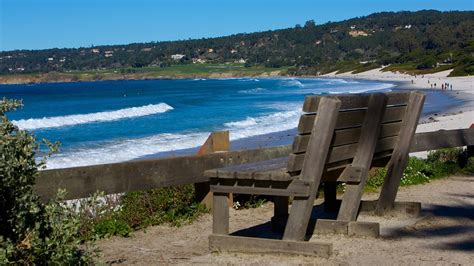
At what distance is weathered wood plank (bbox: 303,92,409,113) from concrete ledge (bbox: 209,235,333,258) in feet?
3.44

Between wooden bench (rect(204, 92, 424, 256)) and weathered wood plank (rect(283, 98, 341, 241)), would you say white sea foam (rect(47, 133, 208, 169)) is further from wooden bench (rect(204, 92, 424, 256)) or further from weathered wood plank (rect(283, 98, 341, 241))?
weathered wood plank (rect(283, 98, 341, 241))

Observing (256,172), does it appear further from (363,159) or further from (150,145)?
(150,145)

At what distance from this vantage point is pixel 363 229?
629 centimetres

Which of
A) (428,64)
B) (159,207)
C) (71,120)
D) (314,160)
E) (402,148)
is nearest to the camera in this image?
(314,160)

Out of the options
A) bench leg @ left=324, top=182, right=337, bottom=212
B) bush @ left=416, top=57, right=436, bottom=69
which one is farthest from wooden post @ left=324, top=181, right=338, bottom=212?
bush @ left=416, top=57, right=436, bottom=69

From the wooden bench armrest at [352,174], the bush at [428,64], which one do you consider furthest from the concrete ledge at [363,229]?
the bush at [428,64]

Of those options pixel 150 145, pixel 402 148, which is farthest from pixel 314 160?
pixel 150 145

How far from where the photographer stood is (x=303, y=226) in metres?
5.68

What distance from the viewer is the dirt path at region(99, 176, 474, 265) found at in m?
5.61

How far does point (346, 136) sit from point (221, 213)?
126cm

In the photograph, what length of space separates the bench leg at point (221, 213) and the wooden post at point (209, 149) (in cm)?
156

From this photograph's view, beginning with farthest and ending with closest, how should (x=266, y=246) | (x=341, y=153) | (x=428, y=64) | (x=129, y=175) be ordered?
(x=428, y=64) → (x=129, y=175) → (x=341, y=153) → (x=266, y=246)

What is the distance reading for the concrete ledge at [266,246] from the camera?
5.58 meters

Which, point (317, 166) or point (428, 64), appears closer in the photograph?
point (317, 166)
